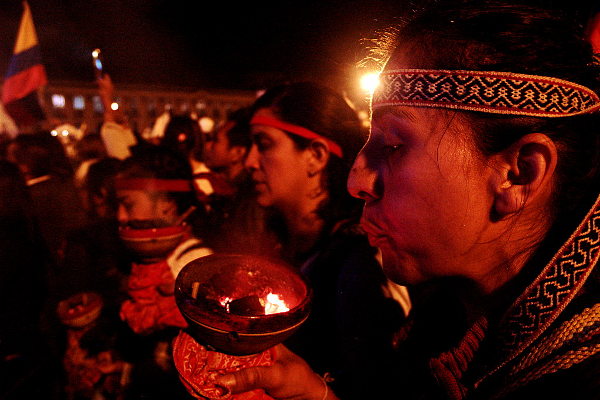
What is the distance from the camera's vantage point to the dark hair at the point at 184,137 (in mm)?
5996

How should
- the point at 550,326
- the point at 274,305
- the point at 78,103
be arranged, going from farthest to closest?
the point at 78,103 → the point at 274,305 → the point at 550,326

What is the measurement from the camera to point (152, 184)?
300 cm

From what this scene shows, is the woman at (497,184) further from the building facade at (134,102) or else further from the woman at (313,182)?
the building facade at (134,102)

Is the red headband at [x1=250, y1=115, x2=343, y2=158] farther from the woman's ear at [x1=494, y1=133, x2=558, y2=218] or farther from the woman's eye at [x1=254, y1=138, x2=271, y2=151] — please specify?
the woman's ear at [x1=494, y1=133, x2=558, y2=218]

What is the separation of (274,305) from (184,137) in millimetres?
5288

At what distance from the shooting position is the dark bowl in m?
1.10

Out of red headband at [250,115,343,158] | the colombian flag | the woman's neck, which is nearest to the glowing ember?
the woman's neck

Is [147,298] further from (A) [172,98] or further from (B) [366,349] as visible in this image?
(A) [172,98]

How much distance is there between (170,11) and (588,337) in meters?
13.8

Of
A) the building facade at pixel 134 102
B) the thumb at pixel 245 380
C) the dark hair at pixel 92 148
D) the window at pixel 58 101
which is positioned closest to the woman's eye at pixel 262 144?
the thumb at pixel 245 380

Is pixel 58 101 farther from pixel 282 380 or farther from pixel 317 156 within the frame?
pixel 282 380

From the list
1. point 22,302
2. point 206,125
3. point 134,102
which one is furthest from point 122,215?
point 134,102

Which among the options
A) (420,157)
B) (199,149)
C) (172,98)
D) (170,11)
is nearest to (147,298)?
(420,157)

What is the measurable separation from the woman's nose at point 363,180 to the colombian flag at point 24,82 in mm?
9107
